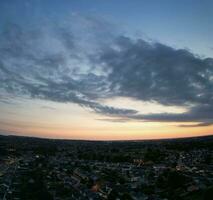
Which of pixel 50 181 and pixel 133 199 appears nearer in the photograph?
pixel 133 199

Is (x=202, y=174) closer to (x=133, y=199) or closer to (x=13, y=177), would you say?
(x=133, y=199)

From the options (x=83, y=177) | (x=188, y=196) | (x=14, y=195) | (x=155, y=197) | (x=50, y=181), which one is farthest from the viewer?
(x=83, y=177)

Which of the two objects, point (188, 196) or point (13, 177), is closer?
point (188, 196)

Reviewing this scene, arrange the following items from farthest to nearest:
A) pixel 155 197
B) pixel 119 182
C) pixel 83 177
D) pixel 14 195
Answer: pixel 83 177, pixel 119 182, pixel 14 195, pixel 155 197

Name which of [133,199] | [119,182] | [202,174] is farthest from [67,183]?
[202,174]

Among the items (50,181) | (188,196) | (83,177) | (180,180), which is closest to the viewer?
(188,196)

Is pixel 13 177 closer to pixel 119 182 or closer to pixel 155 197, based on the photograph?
pixel 119 182

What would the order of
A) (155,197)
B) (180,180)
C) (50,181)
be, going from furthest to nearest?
(50,181) → (180,180) → (155,197)

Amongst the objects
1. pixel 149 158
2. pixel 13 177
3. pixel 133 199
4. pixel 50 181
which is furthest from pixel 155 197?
pixel 149 158
